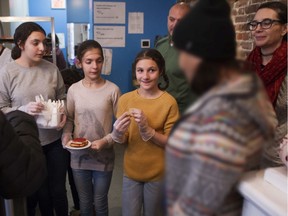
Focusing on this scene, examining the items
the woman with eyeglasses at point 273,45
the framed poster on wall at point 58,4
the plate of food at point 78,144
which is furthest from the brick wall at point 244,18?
the framed poster on wall at point 58,4

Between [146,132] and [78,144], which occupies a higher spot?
[146,132]

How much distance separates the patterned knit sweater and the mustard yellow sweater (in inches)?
32.8

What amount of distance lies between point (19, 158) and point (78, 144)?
459mm

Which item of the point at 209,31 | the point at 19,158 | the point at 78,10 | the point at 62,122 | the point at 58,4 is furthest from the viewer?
the point at 58,4

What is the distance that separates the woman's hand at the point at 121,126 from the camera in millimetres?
1237

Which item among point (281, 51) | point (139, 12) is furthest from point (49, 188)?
point (139, 12)

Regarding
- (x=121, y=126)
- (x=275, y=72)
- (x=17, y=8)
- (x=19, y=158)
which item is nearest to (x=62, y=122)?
(x=121, y=126)

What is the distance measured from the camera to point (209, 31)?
0.44m

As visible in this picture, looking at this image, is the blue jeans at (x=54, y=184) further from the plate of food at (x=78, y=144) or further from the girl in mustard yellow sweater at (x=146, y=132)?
the girl in mustard yellow sweater at (x=146, y=132)

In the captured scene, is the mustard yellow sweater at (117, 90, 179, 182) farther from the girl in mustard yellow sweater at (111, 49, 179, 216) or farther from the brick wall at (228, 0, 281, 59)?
the brick wall at (228, 0, 281, 59)

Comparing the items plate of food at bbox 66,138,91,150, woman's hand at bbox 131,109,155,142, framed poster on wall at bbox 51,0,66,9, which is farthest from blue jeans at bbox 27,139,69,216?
framed poster on wall at bbox 51,0,66,9

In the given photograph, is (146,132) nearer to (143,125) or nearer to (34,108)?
(143,125)

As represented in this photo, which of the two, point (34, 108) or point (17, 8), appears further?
point (17, 8)

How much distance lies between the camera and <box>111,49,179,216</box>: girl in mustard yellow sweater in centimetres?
132
